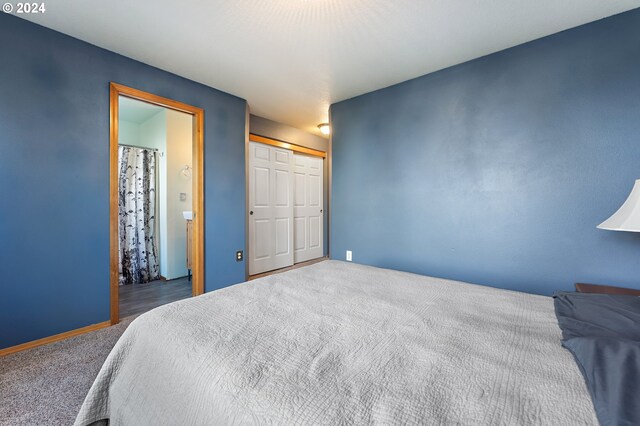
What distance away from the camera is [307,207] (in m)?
4.81

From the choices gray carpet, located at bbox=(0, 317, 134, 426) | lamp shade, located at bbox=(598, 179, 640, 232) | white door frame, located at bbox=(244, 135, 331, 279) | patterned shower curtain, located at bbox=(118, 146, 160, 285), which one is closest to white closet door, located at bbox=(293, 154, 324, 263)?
white door frame, located at bbox=(244, 135, 331, 279)

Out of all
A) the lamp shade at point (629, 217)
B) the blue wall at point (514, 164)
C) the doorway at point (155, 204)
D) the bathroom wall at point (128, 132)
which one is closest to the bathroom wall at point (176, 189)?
the doorway at point (155, 204)

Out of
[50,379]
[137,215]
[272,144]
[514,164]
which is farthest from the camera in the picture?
[272,144]

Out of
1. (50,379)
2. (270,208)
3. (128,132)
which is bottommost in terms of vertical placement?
(50,379)

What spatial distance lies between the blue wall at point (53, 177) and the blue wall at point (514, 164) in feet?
8.65

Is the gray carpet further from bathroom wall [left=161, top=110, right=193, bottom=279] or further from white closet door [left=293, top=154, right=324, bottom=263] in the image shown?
white closet door [left=293, top=154, right=324, bottom=263]

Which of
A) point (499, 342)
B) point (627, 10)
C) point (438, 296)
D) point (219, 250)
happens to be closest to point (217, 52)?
point (219, 250)

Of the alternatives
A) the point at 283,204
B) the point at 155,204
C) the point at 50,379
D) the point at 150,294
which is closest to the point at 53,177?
the point at 50,379

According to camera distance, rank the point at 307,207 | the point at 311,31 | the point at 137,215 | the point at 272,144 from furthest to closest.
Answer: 1. the point at 307,207
2. the point at 272,144
3. the point at 137,215
4. the point at 311,31

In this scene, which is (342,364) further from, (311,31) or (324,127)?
(324,127)

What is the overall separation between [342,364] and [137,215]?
4.04 m

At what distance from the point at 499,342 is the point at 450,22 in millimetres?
2142

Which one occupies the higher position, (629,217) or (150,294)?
(629,217)

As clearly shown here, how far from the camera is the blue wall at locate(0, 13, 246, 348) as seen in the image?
186cm
